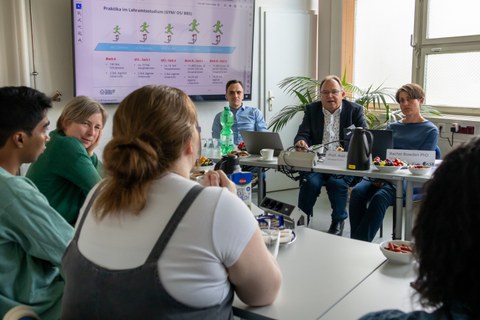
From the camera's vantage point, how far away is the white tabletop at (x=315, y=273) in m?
1.24

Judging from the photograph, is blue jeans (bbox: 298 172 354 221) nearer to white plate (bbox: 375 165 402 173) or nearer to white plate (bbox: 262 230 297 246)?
white plate (bbox: 375 165 402 173)

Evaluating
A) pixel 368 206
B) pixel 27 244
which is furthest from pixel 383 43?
pixel 27 244

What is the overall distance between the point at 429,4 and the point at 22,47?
3.54 m

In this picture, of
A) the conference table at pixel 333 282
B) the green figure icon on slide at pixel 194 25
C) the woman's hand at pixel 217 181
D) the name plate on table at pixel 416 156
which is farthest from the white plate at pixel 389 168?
the green figure icon on slide at pixel 194 25

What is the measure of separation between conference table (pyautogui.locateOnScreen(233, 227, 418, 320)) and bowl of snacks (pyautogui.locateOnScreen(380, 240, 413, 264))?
2cm

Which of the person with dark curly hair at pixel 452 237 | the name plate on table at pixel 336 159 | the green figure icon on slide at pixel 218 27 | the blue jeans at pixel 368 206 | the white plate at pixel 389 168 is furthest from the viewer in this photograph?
the green figure icon on slide at pixel 218 27

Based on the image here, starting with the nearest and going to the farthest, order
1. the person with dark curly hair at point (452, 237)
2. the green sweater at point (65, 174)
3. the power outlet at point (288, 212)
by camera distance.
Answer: the person with dark curly hair at point (452, 237), the power outlet at point (288, 212), the green sweater at point (65, 174)

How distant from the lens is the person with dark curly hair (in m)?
0.73

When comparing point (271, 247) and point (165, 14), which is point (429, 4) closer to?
point (165, 14)

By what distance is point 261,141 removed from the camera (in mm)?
3564

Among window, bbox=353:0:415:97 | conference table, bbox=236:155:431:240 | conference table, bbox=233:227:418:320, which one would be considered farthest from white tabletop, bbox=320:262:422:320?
window, bbox=353:0:415:97

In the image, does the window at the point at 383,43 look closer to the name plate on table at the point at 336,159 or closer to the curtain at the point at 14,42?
the name plate on table at the point at 336,159

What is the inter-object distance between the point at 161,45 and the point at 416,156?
2.53 meters

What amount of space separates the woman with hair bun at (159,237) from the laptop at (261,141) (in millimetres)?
2309
